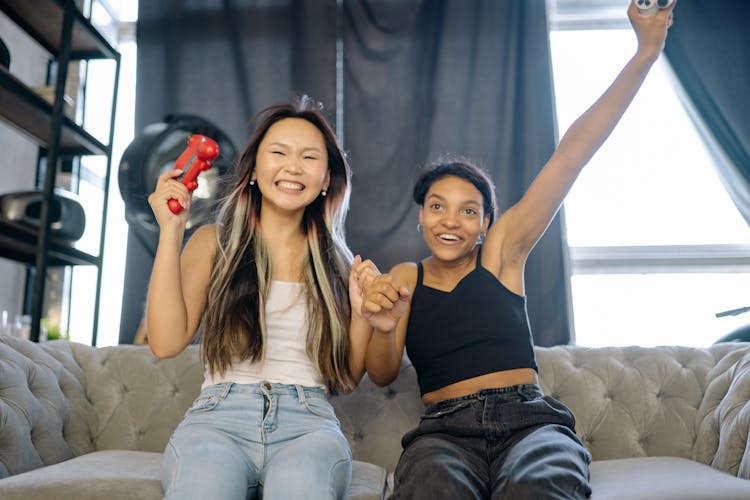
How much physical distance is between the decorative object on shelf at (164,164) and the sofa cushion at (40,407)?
92 centimetres

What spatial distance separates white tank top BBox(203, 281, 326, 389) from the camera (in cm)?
158

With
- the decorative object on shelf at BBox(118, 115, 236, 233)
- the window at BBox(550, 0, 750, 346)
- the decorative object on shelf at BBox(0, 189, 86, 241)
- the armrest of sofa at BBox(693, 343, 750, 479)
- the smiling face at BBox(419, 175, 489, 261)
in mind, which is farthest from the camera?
the window at BBox(550, 0, 750, 346)

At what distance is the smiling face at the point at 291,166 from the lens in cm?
170

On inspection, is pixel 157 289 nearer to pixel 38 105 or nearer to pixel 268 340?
pixel 268 340

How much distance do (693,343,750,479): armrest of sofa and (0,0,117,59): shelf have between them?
8.66 ft

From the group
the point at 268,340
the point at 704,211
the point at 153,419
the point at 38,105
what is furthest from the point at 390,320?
the point at 704,211

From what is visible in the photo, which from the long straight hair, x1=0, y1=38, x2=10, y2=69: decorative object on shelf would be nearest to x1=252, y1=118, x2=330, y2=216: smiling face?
the long straight hair

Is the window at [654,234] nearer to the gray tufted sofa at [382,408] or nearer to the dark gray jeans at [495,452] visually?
the gray tufted sofa at [382,408]

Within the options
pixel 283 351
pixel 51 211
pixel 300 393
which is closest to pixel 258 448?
pixel 300 393

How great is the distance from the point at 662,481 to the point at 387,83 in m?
2.23

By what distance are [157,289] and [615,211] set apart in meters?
2.39

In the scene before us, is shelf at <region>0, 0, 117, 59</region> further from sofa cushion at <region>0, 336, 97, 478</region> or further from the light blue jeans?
the light blue jeans

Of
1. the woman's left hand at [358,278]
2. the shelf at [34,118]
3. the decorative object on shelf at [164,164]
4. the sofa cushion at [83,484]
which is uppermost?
the shelf at [34,118]

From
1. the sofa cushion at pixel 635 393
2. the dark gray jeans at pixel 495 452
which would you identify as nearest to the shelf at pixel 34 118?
the dark gray jeans at pixel 495 452
